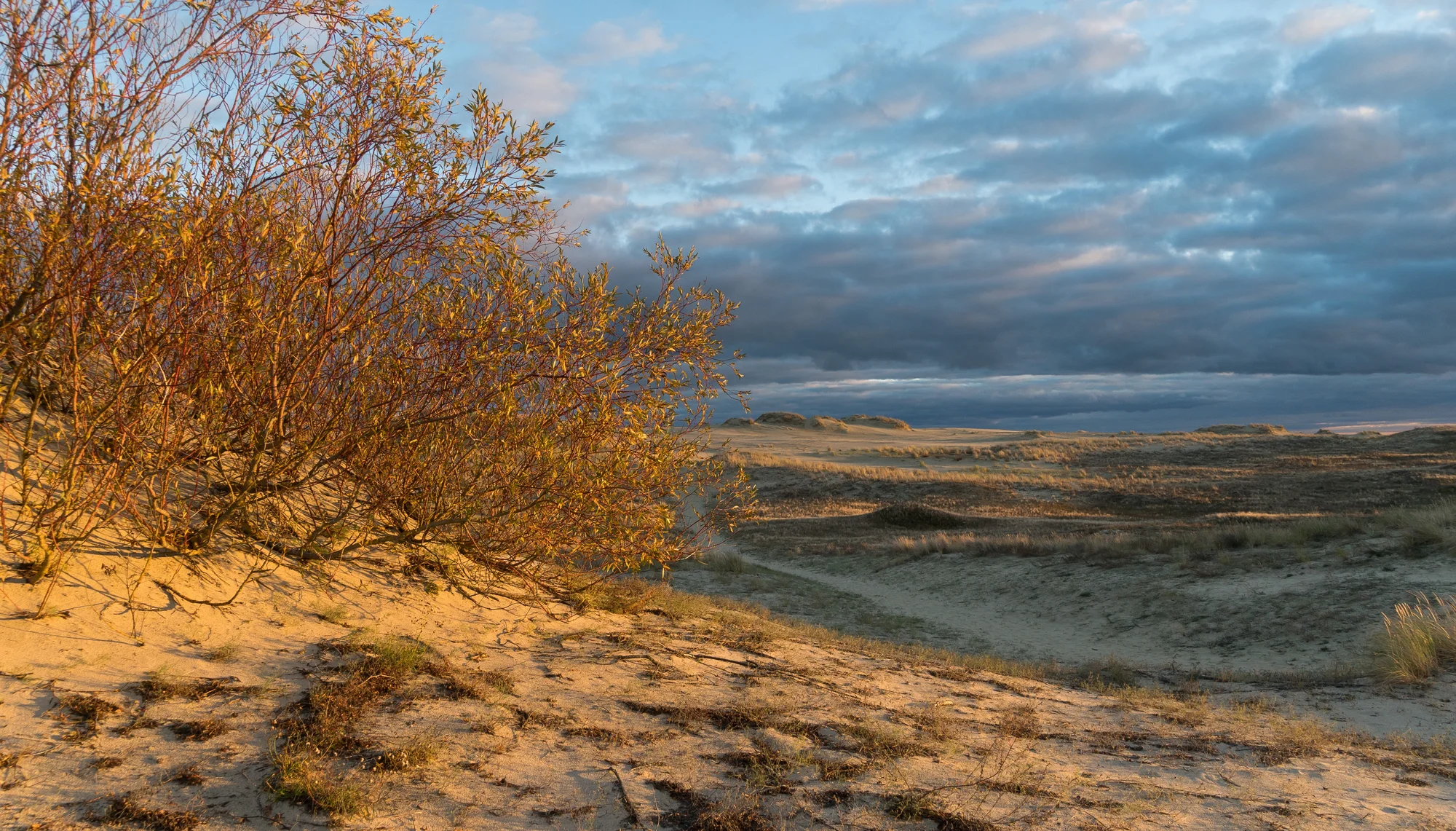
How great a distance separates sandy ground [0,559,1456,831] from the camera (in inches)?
170

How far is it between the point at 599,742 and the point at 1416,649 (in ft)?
36.1

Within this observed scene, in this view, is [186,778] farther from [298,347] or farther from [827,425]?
[827,425]

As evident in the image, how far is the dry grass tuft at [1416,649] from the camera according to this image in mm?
10148

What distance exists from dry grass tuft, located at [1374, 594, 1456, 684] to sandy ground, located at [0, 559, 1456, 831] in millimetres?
3153

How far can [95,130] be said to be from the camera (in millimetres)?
5078

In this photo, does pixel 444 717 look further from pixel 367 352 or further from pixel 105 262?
pixel 105 262

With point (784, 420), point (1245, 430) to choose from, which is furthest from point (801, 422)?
point (1245, 430)

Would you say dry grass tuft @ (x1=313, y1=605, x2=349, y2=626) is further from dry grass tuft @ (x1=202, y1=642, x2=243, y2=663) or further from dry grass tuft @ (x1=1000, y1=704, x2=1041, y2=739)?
dry grass tuft @ (x1=1000, y1=704, x2=1041, y2=739)

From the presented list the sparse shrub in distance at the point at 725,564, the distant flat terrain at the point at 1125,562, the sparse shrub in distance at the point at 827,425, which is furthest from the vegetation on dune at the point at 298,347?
the sparse shrub in distance at the point at 827,425

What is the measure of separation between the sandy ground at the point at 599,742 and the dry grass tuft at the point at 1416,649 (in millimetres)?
3153

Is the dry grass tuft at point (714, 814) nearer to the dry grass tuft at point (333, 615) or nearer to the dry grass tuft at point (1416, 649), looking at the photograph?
the dry grass tuft at point (333, 615)

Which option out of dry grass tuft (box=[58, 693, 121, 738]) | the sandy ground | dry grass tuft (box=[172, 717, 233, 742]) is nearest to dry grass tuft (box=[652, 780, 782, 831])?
the sandy ground

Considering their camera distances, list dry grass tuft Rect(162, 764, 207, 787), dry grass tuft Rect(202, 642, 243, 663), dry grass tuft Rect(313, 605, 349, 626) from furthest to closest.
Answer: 1. dry grass tuft Rect(313, 605, 349, 626)
2. dry grass tuft Rect(202, 642, 243, 663)
3. dry grass tuft Rect(162, 764, 207, 787)

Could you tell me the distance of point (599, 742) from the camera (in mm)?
5383
